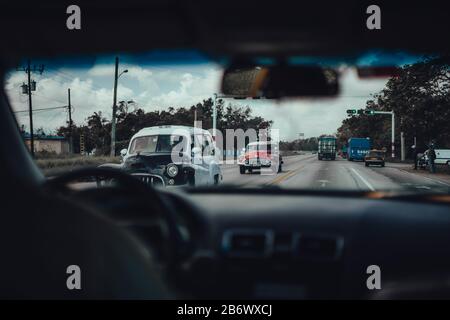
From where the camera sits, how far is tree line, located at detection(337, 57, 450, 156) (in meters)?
3.07

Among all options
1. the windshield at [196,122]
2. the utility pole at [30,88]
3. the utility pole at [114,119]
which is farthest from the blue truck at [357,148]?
the utility pole at [30,88]

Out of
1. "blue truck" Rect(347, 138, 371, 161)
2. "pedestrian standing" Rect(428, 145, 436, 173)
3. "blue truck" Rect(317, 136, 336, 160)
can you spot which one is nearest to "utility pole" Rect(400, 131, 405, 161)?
"blue truck" Rect(347, 138, 371, 161)

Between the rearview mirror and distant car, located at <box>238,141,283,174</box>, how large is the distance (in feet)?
1.74

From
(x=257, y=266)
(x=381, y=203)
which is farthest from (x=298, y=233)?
(x=381, y=203)

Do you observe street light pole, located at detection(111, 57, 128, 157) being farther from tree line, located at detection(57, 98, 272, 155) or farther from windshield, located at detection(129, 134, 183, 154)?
windshield, located at detection(129, 134, 183, 154)

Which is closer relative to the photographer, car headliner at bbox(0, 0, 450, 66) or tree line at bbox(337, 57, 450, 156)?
car headliner at bbox(0, 0, 450, 66)

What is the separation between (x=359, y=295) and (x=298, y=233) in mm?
486

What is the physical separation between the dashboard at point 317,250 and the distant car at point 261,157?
39cm

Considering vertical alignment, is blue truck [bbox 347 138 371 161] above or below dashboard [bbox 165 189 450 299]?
above

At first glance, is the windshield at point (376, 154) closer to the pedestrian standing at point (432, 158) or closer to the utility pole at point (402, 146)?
the utility pole at point (402, 146)

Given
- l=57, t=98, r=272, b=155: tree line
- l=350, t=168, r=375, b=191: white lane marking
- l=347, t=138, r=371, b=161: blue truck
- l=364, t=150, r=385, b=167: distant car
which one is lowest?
l=350, t=168, r=375, b=191: white lane marking

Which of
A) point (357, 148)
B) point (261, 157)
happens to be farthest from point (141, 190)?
point (357, 148)

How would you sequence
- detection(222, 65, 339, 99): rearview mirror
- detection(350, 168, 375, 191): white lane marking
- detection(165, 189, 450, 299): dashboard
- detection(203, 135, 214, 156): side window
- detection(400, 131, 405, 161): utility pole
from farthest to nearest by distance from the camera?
detection(400, 131, 405, 161): utility pole → detection(350, 168, 375, 191): white lane marking → detection(203, 135, 214, 156): side window → detection(165, 189, 450, 299): dashboard → detection(222, 65, 339, 99): rearview mirror
